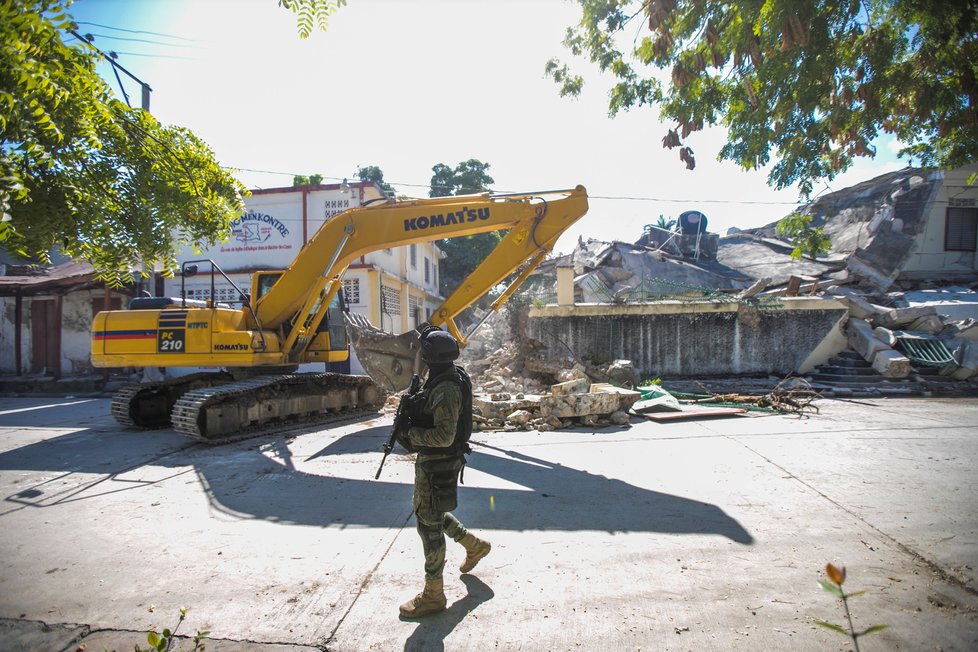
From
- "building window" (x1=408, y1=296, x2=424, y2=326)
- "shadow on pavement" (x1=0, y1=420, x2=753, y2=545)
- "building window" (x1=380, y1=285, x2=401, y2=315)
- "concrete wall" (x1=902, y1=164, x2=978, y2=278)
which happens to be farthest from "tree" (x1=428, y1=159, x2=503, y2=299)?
"shadow on pavement" (x1=0, y1=420, x2=753, y2=545)

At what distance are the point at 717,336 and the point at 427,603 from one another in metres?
10.9

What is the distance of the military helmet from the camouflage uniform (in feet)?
0.49

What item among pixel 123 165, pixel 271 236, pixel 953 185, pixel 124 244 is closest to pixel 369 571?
pixel 124 244

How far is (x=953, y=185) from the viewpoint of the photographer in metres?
16.7

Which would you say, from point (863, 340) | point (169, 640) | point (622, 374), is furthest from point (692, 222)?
point (169, 640)

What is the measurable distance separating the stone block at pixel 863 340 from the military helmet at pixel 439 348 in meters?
12.4

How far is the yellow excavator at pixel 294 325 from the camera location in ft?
22.7

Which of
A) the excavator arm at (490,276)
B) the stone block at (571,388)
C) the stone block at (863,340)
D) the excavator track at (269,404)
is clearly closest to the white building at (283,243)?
the excavator track at (269,404)

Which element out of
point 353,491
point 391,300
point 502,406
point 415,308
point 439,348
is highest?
point 391,300

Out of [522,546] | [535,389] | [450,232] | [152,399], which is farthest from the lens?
[535,389]

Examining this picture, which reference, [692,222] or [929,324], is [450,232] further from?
[692,222]

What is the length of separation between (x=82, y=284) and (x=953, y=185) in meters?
28.0

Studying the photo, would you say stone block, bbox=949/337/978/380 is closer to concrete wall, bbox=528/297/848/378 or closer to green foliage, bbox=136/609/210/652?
concrete wall, bbox=528/297/848/378

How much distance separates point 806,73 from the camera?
14.0 ft
